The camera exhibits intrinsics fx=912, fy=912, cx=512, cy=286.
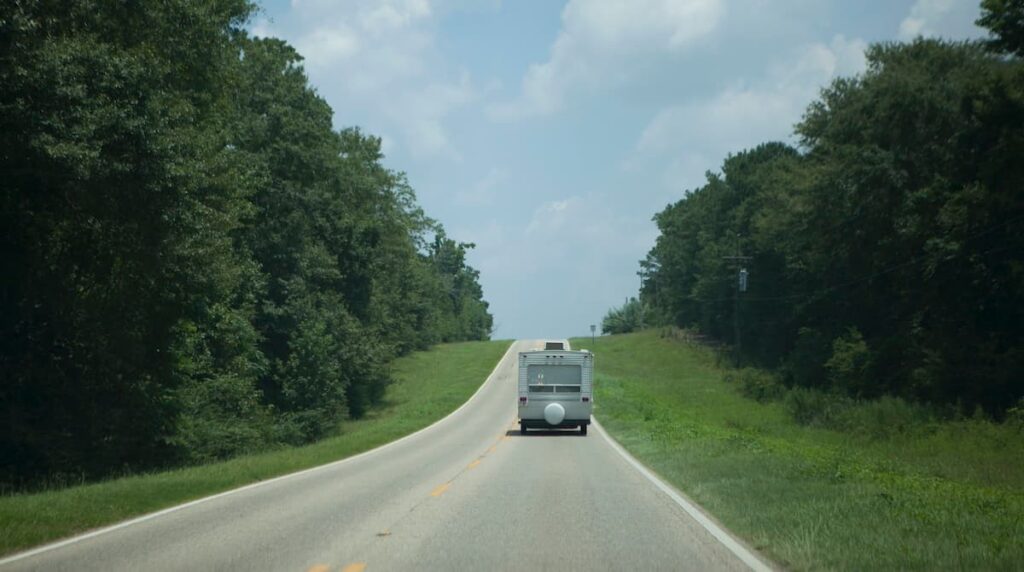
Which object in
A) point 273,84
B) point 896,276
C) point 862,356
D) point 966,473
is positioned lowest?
point 966,473

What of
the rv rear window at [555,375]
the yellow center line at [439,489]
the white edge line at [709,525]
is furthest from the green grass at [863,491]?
the yellow center line at [439,489]

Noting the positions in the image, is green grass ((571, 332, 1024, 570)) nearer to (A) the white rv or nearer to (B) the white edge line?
(B) the white edge line

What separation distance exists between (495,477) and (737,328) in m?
65.1

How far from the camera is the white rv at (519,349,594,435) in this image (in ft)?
114

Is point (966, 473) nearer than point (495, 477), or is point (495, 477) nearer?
point (495, 477)

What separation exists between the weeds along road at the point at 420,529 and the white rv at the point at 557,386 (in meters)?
14.3

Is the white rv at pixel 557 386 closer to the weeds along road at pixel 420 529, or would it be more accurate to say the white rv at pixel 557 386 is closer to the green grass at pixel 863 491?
the green grass at pixel 863 491

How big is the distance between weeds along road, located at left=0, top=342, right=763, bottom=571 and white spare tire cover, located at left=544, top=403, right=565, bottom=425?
14.3 meters

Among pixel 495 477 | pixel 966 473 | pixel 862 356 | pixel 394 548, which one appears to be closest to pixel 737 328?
pixel 862 356

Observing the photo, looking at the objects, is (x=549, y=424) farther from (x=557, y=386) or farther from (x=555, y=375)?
(x=555, y=375)

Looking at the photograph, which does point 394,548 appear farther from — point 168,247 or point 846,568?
point 168,247

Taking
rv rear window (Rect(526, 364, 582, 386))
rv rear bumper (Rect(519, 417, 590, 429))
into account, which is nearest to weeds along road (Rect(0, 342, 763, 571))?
rv rear window (Rect(526, 364, 582, 386))

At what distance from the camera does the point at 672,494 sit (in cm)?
1502

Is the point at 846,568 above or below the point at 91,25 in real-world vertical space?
below
